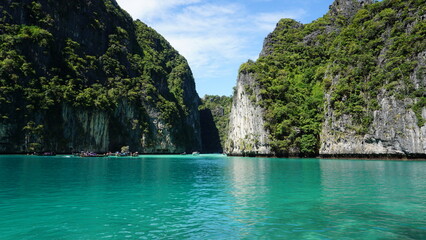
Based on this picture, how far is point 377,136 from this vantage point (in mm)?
59094

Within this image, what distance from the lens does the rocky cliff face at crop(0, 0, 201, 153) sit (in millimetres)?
78125

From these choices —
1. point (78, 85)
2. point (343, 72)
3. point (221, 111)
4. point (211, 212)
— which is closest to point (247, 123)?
point (343, 72)

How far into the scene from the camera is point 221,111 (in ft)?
607

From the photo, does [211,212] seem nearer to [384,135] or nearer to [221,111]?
[384,135]

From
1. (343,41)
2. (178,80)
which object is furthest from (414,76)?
(178,80)

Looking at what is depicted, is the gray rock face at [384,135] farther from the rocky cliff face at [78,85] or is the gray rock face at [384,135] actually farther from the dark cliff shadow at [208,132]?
the dark cliff shadow at [208,132]

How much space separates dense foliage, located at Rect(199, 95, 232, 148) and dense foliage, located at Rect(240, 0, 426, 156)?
7654 centimetres

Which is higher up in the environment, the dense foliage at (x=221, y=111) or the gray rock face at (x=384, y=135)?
the dense foliage at (x=221, y=111)

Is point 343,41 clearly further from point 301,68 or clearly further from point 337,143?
point 337,143

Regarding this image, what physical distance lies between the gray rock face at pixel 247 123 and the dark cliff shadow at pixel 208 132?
70052mm

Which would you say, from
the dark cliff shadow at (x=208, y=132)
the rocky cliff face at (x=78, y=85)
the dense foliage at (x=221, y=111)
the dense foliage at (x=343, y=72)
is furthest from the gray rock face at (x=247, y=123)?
the dark cliff shadow at (x=208, y=132)

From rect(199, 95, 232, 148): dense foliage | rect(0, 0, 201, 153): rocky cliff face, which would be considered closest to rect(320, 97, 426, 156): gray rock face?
rect(0, 0, 201, 153): rocky cliff face

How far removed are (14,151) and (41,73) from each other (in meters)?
23.8

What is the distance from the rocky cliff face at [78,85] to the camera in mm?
78125
